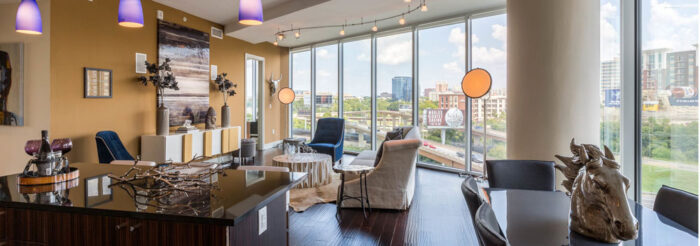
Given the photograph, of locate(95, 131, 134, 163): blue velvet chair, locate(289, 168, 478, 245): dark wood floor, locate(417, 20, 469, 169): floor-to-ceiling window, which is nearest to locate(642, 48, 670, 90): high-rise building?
locate(289, 168, 478, 245): dark wood floor

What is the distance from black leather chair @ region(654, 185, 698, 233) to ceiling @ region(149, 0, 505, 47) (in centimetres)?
414

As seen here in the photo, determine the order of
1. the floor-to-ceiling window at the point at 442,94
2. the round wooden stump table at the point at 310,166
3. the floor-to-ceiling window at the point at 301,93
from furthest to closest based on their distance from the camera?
1. the floor-to-ceiling window at the point at 301,93
2. the floor-to-ceiling window at the point at 442,94
3. the round wooden stump table at the point at 310,166

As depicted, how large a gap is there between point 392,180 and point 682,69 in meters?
2.67

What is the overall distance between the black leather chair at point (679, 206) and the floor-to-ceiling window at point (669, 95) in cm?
129

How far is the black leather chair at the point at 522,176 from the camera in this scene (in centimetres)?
252

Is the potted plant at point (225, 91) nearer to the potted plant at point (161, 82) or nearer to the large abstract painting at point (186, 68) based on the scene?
the large abstract painting at point (186, 68)

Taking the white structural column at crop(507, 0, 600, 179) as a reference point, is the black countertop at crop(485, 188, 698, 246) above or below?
below

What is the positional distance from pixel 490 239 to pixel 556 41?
3.06 m

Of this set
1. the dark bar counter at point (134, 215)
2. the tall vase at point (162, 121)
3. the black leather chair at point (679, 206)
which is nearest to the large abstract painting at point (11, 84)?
the tall vase at point (162, 121)

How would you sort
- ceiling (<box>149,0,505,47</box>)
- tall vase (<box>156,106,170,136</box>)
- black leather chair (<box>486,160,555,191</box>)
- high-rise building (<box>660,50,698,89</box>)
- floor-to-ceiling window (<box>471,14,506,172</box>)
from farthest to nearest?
1. floor-to-ceiling window (<box>471,14,506,172</box>)
2. ceiling (<box>149,0,505,47</box>)
3. tall vase (<box>156,106,170,136</box>)
4. high-rise building (<box>660,50,698,89</box>)
5. black leather chair (<box>486,160,555,191</box>)

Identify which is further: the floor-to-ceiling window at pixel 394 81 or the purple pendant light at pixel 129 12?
the floor-to-ceiling window at pixel 394 81

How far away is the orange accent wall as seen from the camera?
4195 mm

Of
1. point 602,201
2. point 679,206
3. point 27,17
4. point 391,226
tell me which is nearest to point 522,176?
point 679,206

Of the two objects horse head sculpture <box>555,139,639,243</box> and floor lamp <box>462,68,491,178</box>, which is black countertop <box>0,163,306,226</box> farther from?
floor lamp <box>462,68,491,178</box>
